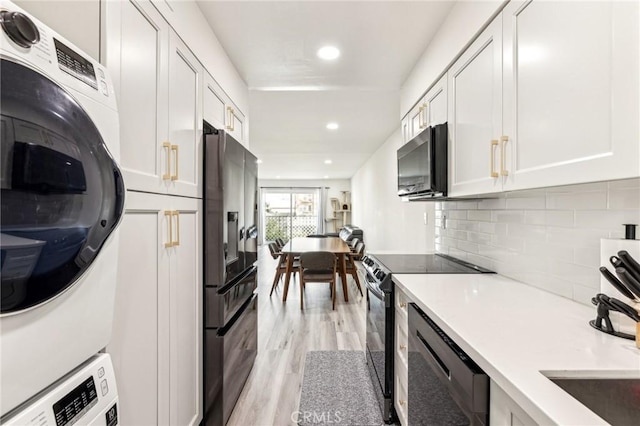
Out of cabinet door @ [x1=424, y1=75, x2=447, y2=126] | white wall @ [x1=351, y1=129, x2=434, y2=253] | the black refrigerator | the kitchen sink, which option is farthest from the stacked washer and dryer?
white wall @ [x1=351, y1=129, x2=434, y2=253]

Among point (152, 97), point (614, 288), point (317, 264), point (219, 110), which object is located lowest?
point (317, 264)

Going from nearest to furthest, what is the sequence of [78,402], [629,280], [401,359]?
[78,402] < [629,280] < [401,359]

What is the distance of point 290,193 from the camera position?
11.2 m

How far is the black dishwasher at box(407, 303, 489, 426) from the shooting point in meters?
0.78

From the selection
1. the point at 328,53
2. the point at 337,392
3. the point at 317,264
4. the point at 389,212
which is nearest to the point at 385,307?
the point at 337,392

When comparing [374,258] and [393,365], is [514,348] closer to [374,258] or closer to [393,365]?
[393,365]

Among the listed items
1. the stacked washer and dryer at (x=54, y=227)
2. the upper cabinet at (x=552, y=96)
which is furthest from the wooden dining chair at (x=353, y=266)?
the stacked washer and dryer at (x=54, y=227)

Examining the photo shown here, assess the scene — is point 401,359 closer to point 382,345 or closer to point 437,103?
point 382,345

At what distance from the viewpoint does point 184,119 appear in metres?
1.43

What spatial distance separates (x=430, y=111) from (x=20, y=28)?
6.76ft

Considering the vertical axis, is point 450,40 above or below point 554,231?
above

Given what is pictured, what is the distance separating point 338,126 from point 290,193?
23.7ft

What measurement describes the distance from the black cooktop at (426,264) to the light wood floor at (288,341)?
1.09 m

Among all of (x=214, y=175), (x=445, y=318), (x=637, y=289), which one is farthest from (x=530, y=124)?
(x=214, y=175)
